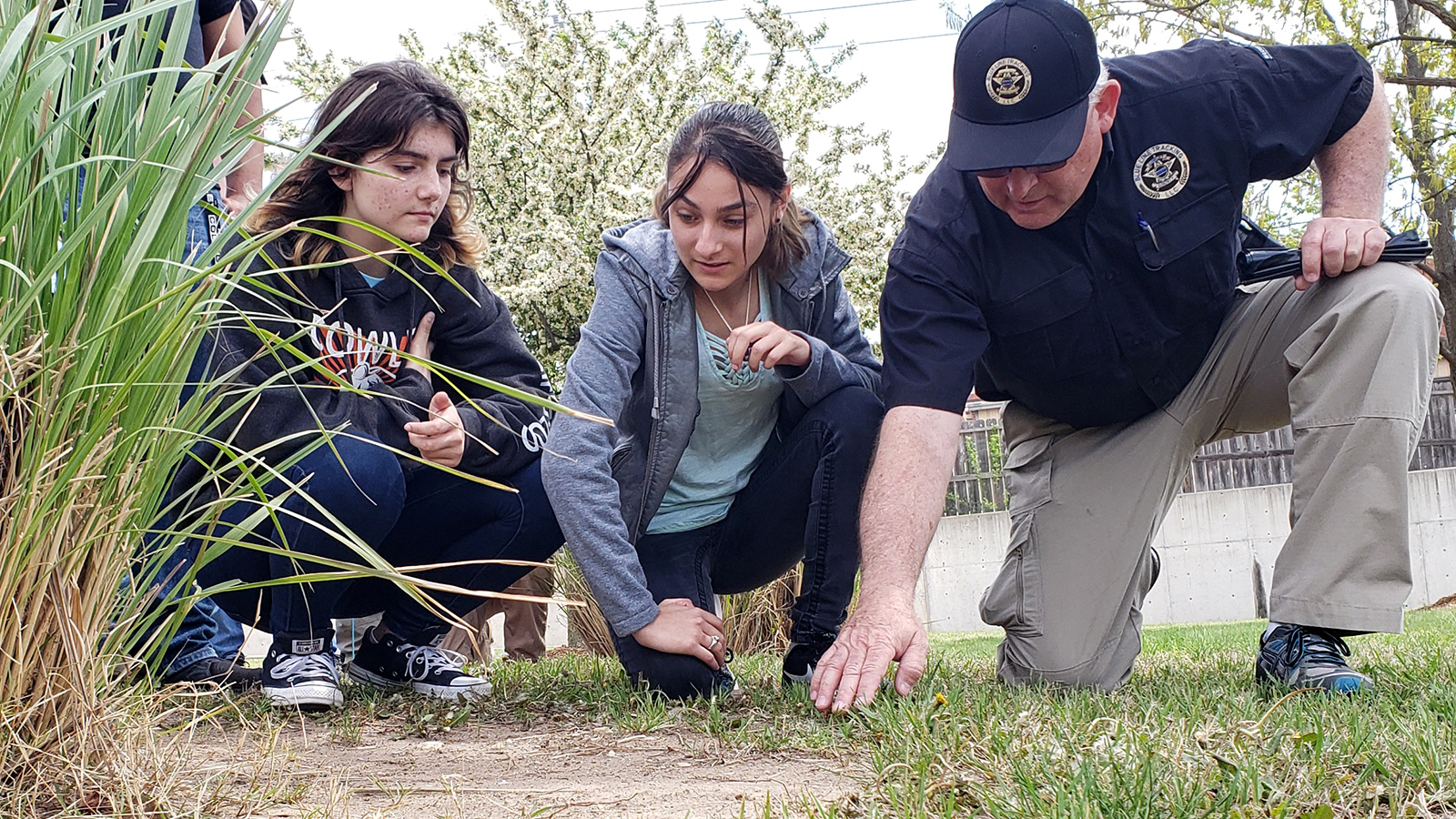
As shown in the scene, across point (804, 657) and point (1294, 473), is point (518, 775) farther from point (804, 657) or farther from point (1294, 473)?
point (1294, 473)

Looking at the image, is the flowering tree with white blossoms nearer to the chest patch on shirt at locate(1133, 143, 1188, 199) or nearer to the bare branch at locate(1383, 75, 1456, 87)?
→ the bare branch at locate(1383, 75, 1456, 87)

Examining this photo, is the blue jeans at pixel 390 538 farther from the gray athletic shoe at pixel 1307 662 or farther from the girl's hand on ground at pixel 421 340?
the gray athletic shoe at pixel 1307 662

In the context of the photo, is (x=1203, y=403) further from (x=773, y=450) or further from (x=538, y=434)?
(x=538, y=434)

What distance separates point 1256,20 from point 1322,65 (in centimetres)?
738

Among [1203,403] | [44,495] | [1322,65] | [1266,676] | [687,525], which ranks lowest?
[1266,676]

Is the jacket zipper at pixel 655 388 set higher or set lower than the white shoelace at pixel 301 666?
higher

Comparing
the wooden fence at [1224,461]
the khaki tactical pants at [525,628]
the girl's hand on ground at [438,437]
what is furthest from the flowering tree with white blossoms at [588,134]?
the girl's hand on ground at [438,437]

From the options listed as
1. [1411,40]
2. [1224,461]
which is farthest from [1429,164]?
[1224,461]

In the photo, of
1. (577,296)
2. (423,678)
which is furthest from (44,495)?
(577,296)

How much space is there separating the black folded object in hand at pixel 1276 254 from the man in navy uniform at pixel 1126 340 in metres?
0.04

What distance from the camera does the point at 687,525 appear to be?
290 centimetres

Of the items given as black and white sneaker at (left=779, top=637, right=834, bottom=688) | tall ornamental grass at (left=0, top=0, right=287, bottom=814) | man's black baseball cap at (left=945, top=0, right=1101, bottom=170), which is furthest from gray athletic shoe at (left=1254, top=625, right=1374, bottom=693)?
tall ornamental grass at (left=0, top=0, right=287, bottom=814)

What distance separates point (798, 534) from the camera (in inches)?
112

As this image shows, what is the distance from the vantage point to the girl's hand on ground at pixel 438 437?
251 cm
